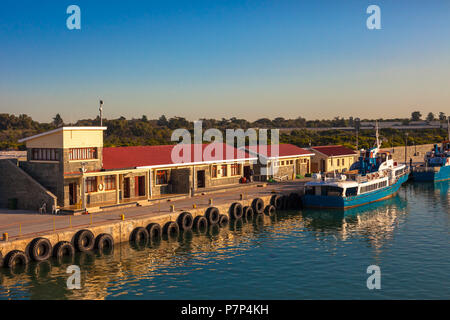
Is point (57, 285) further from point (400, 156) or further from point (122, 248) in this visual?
point (400, 156)

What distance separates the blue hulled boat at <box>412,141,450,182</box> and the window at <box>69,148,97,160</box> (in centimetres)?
5563

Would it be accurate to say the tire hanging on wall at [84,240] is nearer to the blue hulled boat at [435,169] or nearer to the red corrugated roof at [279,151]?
the red corrugated roof at [279,151]

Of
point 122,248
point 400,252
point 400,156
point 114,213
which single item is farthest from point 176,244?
point 400,156

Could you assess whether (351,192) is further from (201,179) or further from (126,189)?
(126,189)

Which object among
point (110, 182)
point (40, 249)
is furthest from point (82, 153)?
point (40, 249)

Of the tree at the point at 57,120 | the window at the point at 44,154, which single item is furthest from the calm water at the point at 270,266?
the tree at the point at 57,120

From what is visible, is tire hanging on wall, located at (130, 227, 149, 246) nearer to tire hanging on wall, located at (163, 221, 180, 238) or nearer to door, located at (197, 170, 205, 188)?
tire hanging on wall, located at (163, 221, 180, 238)

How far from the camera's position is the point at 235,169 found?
55812mm

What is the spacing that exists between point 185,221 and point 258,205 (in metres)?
10.2

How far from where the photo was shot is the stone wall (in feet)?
126

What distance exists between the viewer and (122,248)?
33.6m

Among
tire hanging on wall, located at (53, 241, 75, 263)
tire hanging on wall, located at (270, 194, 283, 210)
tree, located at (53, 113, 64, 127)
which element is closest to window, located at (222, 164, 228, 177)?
tire hanging on wall, located at (270, 194, 283, 210)

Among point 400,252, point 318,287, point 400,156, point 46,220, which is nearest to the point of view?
point 318,287
